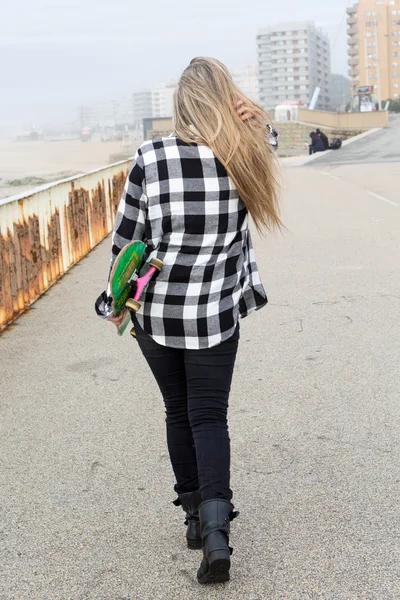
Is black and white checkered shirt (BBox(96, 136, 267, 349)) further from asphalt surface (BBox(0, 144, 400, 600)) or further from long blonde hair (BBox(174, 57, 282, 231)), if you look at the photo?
asphalt surface (BBox(0, 144, 400, 600))

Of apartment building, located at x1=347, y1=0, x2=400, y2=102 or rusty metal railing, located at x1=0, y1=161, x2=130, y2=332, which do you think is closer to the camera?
rusty metal railing, located at x1=0, y1=161, x2=130, y2=332

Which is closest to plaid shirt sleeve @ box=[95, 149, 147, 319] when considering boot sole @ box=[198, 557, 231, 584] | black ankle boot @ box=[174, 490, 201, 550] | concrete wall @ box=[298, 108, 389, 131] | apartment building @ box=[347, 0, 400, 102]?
black ankle boot @ box=[174, 490, 201, 550]

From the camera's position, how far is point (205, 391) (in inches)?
118

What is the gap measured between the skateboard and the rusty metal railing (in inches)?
178

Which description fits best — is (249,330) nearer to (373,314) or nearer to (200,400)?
(373,314)

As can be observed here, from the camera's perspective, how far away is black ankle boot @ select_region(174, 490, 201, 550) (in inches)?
126

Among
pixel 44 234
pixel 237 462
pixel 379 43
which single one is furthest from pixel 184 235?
pixel 379 43

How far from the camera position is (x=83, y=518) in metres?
3.56

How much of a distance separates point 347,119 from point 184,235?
67303 mm

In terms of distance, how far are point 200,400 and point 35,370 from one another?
3.21 meters

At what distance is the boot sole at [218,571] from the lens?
285cm

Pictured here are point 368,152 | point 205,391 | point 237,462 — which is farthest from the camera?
point 368,152

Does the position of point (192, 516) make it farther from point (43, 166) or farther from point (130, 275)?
point (43, 166)

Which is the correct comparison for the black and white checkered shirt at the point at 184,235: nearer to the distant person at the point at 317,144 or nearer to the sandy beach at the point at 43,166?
the sandy beach at the point at 43,166
